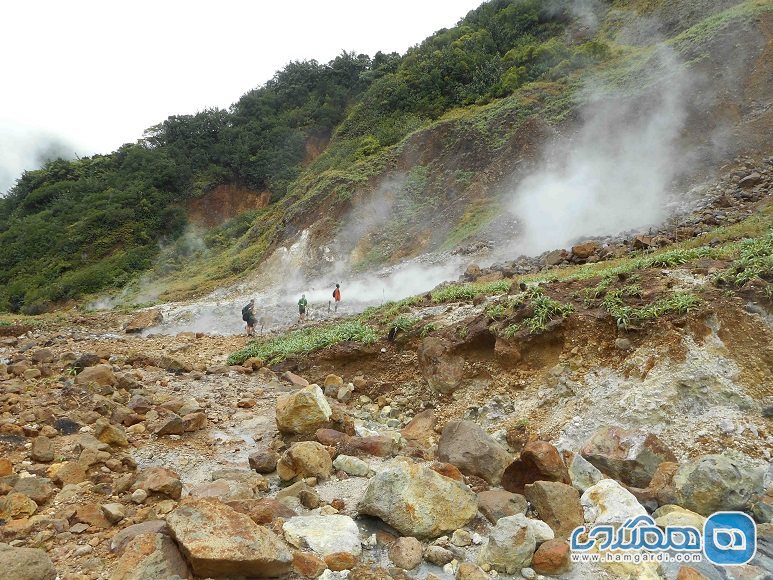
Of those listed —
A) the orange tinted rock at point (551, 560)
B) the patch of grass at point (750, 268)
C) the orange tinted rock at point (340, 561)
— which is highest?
the patch of grass at point (750, 268)

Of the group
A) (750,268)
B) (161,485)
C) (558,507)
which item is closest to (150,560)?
(161,485)

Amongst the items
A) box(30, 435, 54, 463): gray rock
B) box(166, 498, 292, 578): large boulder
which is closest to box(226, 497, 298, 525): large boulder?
box(166, 498, 292, 578): large boulder

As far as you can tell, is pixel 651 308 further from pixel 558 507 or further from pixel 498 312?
pixel 558 507

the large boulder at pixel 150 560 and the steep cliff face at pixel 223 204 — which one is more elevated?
the steep cliff face at pixel 223 204

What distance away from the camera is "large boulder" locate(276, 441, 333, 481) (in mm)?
4328

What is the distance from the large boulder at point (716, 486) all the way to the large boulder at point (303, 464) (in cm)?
296

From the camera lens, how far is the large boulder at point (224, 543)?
2609mm

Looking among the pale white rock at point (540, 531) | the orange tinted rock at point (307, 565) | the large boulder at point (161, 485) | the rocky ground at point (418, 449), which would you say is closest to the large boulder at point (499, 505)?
the rocky ground at point (418, 449)

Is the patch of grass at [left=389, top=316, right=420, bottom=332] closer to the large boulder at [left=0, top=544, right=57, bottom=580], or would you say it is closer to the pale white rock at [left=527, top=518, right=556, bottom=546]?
the pale white rock at [left=527, top=518, right=556, bottom=546]

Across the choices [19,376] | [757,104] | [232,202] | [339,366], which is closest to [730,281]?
[339,366]

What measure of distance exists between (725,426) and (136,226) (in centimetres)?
4477

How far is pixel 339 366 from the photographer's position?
29.4 feet

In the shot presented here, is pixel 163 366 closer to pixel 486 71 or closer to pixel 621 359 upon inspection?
pixel 621 359
